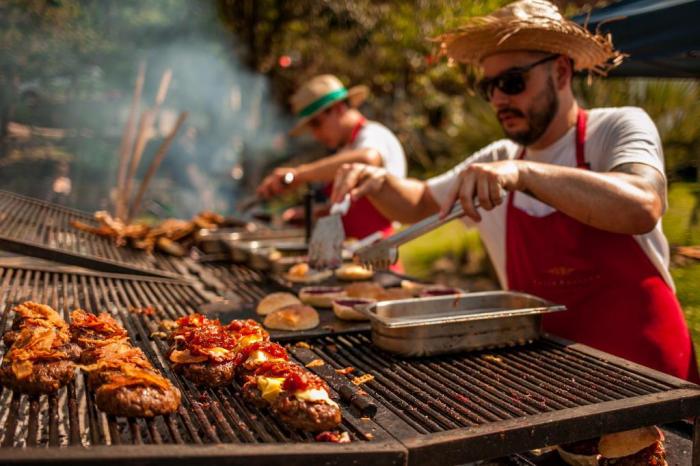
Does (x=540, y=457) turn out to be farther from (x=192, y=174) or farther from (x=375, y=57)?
(x=375, y=57)

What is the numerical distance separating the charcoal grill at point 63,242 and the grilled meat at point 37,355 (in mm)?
1408

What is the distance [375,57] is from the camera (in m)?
14.3

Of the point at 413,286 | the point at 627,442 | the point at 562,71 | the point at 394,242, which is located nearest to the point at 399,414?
the point at 627,442

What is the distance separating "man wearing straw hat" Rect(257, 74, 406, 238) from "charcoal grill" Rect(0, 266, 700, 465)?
272 centimetres

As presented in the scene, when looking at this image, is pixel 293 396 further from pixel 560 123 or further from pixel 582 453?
pixel 560 123

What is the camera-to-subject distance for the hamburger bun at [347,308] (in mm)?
3150

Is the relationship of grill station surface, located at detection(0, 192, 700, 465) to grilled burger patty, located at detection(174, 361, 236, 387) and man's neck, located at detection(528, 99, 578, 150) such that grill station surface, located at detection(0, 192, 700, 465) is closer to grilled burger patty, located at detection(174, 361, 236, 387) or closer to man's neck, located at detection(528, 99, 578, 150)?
grilled burger patty, located at detection(174, 361, 236, 387)

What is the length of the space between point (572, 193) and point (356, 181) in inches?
57.7

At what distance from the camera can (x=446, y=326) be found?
8.30 feet

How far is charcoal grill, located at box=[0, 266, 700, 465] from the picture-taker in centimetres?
158

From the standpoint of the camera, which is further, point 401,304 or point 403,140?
point 403,140

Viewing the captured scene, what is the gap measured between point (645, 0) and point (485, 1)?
539 cm

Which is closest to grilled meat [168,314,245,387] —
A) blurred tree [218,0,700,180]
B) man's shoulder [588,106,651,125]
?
man's shoulder [588,106,651,125]

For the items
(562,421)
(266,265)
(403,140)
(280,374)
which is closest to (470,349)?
(562,421)
